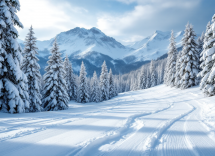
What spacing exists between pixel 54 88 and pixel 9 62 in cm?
842

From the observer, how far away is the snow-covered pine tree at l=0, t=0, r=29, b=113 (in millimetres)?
8375

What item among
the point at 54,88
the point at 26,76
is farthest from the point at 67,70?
the point at 26,76

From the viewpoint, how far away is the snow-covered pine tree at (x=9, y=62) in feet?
27.5

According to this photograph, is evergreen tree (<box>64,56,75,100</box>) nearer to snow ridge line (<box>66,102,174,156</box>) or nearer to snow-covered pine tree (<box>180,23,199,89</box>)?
snow-covered pine tree (<box>180,23,199,89</box>)

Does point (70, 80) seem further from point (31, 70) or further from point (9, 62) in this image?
point (9, 62)

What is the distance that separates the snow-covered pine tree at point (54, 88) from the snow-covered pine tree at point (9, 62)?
7.45 metres

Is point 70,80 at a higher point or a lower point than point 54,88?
higher

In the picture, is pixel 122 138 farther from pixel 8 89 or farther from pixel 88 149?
pixel 8 89

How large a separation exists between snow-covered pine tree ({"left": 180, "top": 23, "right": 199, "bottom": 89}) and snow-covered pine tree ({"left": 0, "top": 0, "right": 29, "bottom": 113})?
80.2 ft

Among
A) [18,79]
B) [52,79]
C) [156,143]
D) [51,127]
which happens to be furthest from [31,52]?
[156,143]

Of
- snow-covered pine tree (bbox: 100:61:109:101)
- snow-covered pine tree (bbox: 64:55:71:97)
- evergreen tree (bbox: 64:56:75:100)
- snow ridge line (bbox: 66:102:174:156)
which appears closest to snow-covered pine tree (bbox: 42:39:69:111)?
snow-covered pine tree (bbox: 64:55:71:97)

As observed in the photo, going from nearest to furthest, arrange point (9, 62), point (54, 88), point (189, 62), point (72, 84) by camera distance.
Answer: point (9, 62), point (54, 88), point (189, 62), point (72, 84)

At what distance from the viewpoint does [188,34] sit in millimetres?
22750

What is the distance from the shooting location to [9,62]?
8625 millimetres
